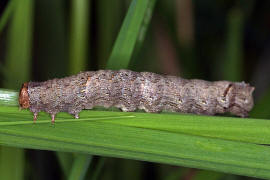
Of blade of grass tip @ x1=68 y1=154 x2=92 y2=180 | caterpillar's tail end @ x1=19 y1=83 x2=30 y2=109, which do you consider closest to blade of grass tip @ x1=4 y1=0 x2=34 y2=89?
caterpillar's tail end @ x1=19 y1=83 x2=30 y2=109

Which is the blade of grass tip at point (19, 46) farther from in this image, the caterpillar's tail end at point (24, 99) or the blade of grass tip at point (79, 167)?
the blade of grass tip at point (79, 167)

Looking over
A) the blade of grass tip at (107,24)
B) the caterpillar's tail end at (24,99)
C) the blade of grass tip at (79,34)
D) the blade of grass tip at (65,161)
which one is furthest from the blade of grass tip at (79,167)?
the blade of grass tip at (107,24)

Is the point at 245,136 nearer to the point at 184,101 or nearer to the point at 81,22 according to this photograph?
the point at 184,101

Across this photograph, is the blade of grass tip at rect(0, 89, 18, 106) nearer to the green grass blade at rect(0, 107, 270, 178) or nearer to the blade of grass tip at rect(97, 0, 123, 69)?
the green grass blade at rect(0, 107, 270, 178)

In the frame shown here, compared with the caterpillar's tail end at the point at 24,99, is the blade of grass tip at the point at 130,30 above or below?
above

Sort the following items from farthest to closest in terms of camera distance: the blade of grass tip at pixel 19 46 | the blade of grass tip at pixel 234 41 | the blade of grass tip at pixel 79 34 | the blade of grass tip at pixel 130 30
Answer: the blade of grass tip at pixel 234 41 → the blade of grass tip at pixel 79 34 → the blade of grass tip at pixel 19 46 → the blade of grass tip at pixel 130 30

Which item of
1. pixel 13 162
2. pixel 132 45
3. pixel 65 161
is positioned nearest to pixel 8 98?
pixel 13 162

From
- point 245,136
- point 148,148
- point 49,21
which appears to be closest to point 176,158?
point 148,148
